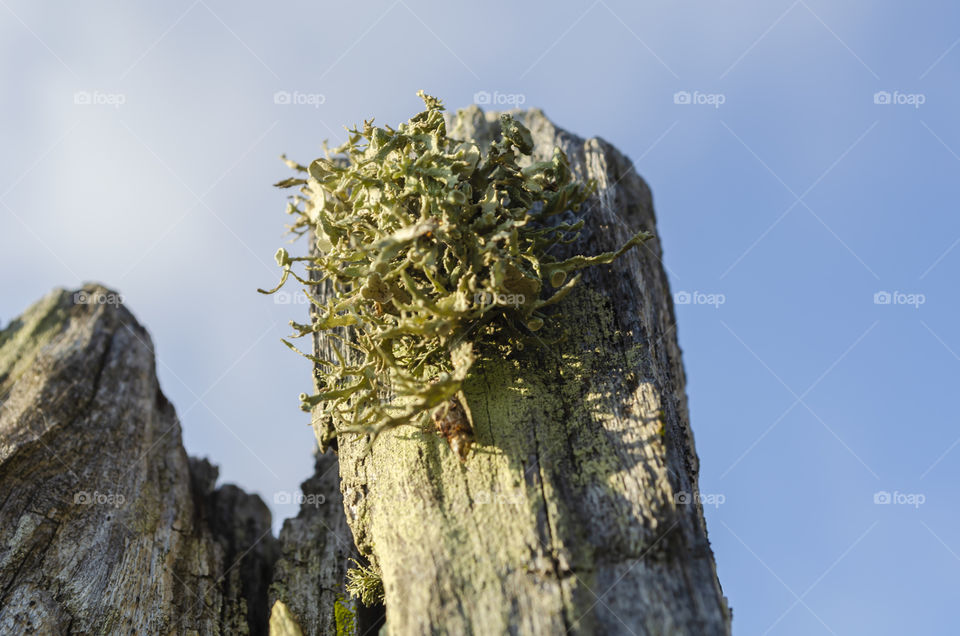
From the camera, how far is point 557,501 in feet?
12.3

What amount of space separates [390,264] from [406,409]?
84 cm

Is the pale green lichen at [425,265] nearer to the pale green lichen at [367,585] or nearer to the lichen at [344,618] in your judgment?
the pale green lichen at [367,585]

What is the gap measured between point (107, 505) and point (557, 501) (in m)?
3.19

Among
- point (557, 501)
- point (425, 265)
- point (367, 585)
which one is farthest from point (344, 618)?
point (425, 265)

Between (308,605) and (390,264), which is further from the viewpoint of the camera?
(308,605)

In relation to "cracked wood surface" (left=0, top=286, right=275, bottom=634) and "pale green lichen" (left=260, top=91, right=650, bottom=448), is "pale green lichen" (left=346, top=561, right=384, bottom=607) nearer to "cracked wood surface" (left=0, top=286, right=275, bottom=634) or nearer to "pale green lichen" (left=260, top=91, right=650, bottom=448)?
"pale green lichen" (left=260, top=91, right=650, bottom=448)

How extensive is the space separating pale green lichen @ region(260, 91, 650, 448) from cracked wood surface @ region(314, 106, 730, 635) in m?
0.26

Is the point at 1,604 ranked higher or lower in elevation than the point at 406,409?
lower

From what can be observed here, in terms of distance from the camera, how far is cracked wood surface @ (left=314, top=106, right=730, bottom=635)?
11.3ft

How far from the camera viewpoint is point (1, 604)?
4.44 metres

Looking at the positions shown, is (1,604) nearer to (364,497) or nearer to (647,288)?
(364,497)

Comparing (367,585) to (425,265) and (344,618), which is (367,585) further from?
(425,265)

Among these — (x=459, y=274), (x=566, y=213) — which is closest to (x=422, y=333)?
(x=459, y=274)

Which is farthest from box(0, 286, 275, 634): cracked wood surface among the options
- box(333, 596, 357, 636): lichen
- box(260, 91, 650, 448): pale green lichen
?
box(260, 91, 650, 448): pale green lichen
